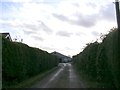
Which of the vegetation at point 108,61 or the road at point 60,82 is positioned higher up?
the vegetation at point 108,61

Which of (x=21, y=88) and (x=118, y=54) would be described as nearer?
(x=118, y=54)

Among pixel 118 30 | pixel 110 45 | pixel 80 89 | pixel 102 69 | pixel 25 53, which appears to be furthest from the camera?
pixel 25 53

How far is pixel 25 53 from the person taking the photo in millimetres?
25938

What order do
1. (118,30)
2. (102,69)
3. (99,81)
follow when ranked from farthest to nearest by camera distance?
(99,81)
(102,69)
(118,30)

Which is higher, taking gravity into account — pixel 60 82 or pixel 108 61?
pixel 108 61

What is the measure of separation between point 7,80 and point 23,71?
15.1 ft

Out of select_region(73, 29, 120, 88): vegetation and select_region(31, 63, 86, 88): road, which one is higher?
select_region(73, 29, 120, 88): vegetation

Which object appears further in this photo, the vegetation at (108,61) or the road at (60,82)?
the road at (60,82)


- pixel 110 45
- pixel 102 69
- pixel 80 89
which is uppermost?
pixel 110 45

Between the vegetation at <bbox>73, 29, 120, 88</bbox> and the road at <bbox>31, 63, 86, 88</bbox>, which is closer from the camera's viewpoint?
the vegetation at <bbox>73, 29, 120, 88</bbox>

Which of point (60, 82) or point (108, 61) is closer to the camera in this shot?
point (108, 61)

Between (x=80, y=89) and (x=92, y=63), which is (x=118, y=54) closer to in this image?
(x=80, y=89)

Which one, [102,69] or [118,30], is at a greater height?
[118,30]

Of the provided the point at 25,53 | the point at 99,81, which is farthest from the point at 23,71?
the point at 99,81
